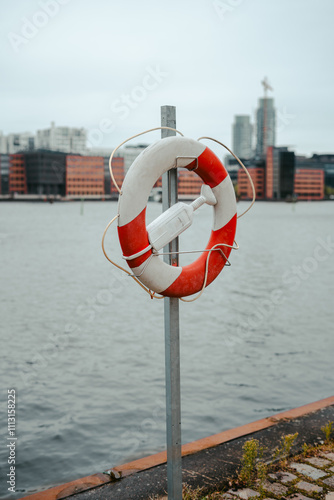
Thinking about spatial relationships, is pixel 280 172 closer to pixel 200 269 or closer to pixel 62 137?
pixel 62 137

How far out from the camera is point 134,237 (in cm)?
236

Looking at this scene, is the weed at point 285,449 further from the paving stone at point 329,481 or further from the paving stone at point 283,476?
the paving stone at point 329,481

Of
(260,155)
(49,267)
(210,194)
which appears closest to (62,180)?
(260,155)

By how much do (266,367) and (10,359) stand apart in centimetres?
293

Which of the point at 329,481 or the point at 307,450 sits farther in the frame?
the point at 307,450

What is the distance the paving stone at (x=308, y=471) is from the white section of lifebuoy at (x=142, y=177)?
1.59 m

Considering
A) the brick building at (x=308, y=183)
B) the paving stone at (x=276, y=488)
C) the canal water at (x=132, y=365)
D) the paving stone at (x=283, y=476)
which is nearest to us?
the paving stone at (x=276, y=488)

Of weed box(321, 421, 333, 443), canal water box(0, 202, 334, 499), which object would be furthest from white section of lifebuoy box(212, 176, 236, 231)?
canal water box(0, 202, 334, 499)

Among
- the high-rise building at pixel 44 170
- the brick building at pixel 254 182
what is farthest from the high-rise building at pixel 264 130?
the high-rise building at pixel 44 170

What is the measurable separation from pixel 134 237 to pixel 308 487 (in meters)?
1.46

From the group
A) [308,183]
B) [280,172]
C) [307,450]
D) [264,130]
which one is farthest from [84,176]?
[307,450]

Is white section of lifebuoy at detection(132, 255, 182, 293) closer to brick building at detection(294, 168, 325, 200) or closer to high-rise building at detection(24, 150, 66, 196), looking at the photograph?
high-rise building at detection(24, 150, 66, 196)

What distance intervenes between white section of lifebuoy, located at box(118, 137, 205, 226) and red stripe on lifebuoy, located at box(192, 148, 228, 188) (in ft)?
0.70

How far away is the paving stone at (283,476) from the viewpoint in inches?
110
